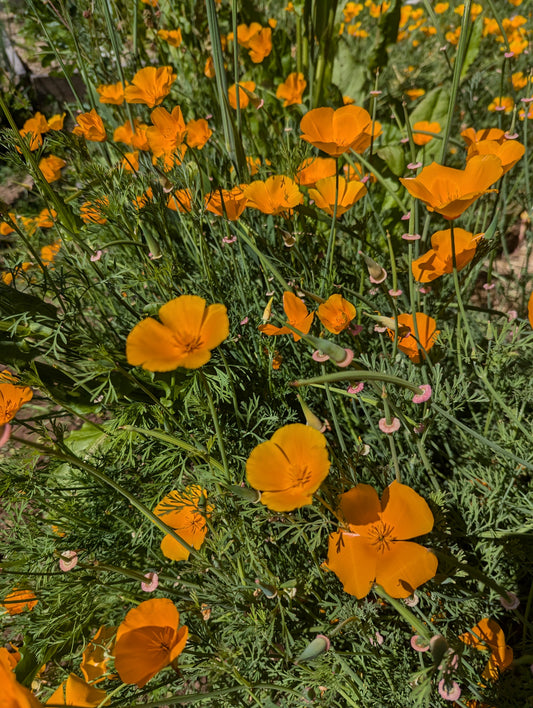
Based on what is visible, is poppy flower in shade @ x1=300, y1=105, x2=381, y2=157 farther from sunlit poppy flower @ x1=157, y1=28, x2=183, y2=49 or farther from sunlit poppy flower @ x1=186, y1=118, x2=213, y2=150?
sunlit poppy flower @ x1=157, y1=28, x2=183, y2=49

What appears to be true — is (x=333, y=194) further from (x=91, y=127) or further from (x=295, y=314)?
(x=91, y=127)

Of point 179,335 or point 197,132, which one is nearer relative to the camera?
point 179,335

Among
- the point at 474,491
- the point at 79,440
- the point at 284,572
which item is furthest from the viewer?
the point at 79,440

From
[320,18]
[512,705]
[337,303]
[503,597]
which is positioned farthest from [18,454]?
[320,18]

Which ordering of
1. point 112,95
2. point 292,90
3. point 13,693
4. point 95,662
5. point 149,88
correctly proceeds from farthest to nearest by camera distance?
point 292,90, point 112,95, point 149,88, point 95,662, point 13,693

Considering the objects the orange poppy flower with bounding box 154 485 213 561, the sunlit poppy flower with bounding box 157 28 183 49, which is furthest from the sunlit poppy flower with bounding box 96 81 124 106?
the orange poppy flower with bounding box 154 485 213 561

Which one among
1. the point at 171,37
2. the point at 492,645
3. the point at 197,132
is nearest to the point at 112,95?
the point at 197,132

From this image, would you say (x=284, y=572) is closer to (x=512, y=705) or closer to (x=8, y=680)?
(x=512, y=705)
